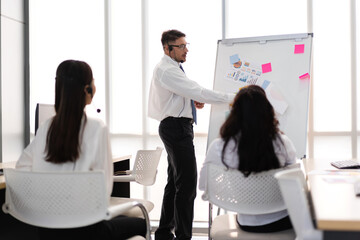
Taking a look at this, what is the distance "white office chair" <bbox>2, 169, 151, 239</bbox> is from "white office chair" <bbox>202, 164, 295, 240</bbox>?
452 mm

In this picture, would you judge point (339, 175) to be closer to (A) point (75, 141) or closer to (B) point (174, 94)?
(A) point (75, 141)

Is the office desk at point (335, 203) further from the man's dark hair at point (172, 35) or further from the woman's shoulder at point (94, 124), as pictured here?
the man's dark hair at point (172, 35)

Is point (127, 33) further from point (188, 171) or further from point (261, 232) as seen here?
point (261, 232)

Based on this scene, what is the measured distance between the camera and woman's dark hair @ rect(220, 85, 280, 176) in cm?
180

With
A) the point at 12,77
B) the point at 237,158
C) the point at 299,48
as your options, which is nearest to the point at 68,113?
the point at 237,158

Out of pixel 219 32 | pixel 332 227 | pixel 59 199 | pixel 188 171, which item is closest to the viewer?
pixel 332 227

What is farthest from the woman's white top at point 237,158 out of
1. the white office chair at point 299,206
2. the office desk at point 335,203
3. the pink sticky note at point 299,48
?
the pink sticky note at point 299,48

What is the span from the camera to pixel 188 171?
119 inches

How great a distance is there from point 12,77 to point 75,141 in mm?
2701

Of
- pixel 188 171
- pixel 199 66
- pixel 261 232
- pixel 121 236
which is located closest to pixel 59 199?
pixel 121 236

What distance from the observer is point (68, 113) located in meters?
1.71

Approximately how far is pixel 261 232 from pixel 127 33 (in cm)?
277

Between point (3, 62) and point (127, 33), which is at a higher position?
point (127, 33)

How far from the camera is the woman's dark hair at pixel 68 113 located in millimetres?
1679
